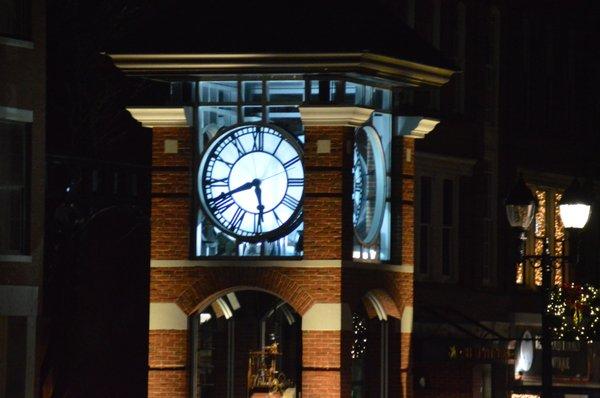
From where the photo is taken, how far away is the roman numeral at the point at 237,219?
97.0ft

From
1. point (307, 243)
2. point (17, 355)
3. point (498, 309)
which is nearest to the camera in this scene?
point (307, 243)

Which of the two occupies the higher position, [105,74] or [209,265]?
[105,74]

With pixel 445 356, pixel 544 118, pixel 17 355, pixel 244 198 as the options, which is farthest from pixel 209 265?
pixel 544 118

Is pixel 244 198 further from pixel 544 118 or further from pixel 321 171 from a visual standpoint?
pixel 544 118

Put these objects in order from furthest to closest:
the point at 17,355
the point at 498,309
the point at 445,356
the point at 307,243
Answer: the point at 498,309 → the point at 445,356 → the point at 17,355 → the point at 307,243

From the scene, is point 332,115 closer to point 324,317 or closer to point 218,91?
point 218,91

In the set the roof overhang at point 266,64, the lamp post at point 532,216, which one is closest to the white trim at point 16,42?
the roof overhang at point 266,64

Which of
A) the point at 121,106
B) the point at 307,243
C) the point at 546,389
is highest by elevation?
the point at 121,106

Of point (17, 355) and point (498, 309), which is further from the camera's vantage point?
point (498, 309)

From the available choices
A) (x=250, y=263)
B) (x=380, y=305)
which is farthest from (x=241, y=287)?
(x=380, y=305)

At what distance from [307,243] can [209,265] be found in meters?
1.35

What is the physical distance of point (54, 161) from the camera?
3762cm

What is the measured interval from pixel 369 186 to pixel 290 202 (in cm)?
138

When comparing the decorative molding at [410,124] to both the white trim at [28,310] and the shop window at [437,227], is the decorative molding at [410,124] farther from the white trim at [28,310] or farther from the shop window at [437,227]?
the shop window at [437,227]
